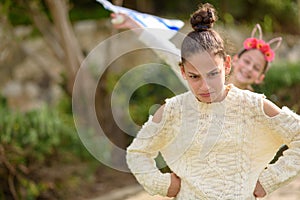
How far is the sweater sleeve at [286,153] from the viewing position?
2803 mm

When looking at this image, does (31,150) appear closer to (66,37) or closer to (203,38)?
(66,37)

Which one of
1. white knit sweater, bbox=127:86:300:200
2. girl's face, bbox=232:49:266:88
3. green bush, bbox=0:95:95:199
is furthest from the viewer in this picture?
green bush, bbox=0:95:95:199

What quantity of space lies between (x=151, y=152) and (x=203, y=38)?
58 centimetres

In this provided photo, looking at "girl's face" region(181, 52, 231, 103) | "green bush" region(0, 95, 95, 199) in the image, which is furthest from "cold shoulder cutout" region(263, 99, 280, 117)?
"green bush" region(0, 95, 95, 199)

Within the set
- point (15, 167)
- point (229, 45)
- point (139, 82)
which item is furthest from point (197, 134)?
point (139, 82)

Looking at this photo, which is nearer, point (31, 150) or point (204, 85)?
point (204, 85)

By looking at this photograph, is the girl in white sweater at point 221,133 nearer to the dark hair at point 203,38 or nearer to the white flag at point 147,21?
the dark hair at point 203,38

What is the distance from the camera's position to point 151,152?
2996 mm

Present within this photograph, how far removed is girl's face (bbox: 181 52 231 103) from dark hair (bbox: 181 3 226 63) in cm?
2

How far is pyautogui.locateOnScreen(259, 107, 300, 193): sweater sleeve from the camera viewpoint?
2803 millimetres

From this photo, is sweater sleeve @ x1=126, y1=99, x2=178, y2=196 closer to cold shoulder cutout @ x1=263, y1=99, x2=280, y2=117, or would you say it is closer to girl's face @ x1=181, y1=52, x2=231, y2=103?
girl's face @ x1=181, y1=52, x2=231, y2=103

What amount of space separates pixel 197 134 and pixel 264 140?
29 cm

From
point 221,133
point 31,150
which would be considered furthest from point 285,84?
point 221,133

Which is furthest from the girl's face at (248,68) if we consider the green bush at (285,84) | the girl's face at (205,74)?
the green bush at (285,84)
